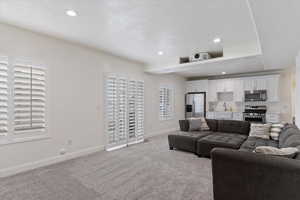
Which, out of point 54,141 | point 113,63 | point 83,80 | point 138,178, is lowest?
point 138,178

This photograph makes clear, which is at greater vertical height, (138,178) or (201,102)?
(201,102)

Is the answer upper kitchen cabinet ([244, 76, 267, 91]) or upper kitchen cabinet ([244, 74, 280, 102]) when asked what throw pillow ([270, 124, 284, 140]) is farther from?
upper kitchen cabinet ([244, 76, 267, 91])

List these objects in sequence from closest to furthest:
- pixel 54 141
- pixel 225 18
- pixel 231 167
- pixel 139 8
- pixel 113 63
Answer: pixel 231 167 → pixel 139 8 → pixel 225 18 → pixel 54 141 → pixel 113 63

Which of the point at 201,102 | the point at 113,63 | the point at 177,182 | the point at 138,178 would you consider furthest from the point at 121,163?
the point at 201,102

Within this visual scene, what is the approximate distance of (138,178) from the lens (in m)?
2.67

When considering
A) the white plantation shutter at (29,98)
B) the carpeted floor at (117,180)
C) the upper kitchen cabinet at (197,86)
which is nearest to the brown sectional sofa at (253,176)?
the carpeted floor at (117,180)

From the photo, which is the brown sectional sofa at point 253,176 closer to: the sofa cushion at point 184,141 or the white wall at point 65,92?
the sofa cushion at point 184,141

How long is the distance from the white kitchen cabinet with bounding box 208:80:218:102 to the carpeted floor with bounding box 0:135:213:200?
13.5 ft

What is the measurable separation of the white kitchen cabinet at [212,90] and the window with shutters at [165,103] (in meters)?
1.79

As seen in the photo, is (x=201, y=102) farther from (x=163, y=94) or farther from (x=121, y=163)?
(x=121, y=163)

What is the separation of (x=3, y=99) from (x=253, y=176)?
3.81 metres

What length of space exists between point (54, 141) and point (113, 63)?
2478mm

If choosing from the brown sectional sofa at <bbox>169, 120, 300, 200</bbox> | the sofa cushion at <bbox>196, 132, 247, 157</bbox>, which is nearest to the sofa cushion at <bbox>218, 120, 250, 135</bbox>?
the sofa cushion at <bbox>196, 132, 247, 157</bbox>

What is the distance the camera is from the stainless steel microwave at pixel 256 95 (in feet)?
19.3
